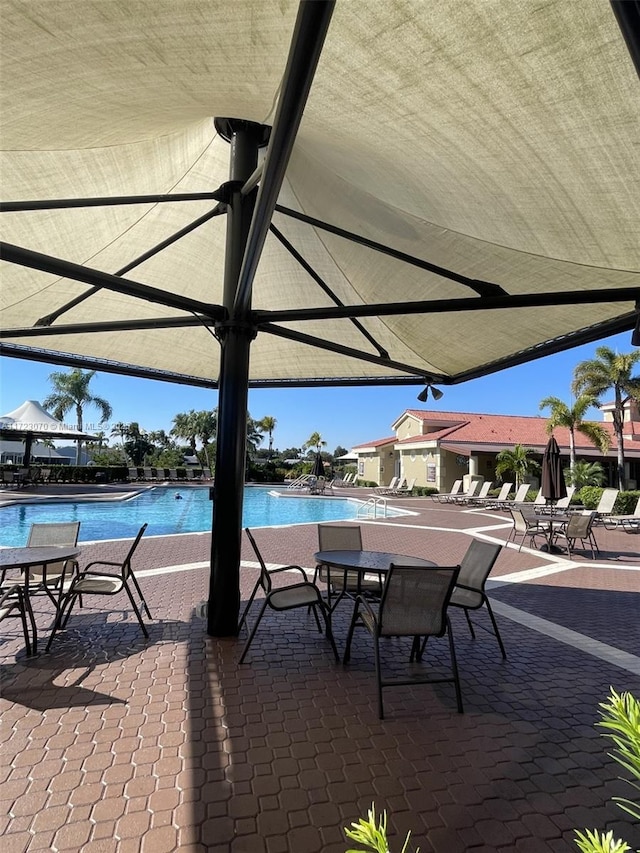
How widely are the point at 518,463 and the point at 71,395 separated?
123 feet

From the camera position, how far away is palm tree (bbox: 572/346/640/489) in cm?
2531

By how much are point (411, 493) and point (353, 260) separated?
25940 millimetres

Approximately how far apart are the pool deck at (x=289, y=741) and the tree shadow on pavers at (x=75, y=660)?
0.8 inches

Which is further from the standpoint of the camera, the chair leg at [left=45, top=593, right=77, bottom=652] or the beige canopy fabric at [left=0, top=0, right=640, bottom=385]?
the chair leg at [left=45, top=593, right=77, bottom=652]

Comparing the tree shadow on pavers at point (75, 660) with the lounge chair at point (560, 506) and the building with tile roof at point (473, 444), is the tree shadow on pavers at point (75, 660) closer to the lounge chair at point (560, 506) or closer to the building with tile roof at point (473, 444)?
the lounge chair at point (560, 506)

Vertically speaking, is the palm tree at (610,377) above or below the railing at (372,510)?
above

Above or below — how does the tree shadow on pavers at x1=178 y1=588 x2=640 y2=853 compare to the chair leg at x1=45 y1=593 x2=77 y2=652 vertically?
below

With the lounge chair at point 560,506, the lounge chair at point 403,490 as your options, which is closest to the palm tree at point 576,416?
the lounge chair at point 560,506

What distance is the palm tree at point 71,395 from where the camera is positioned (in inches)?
1677

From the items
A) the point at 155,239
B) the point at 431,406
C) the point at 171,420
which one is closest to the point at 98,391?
the point at 171,420

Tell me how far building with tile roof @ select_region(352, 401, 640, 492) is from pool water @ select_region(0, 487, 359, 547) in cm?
883

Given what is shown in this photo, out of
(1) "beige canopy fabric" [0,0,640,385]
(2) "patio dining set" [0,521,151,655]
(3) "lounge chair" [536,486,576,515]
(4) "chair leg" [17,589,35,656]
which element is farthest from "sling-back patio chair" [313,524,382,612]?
(3) "lounge chair" [536,486,576,515]

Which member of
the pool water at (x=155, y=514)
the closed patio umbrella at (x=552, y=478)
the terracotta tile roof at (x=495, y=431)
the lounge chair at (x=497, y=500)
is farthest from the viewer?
the terracotta tile roof at (x=495, y=431)

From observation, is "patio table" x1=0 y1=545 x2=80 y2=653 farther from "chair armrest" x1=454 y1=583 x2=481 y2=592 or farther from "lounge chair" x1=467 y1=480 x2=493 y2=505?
"lounge chair" x1=467 y1=480 x2=493 y2=505
